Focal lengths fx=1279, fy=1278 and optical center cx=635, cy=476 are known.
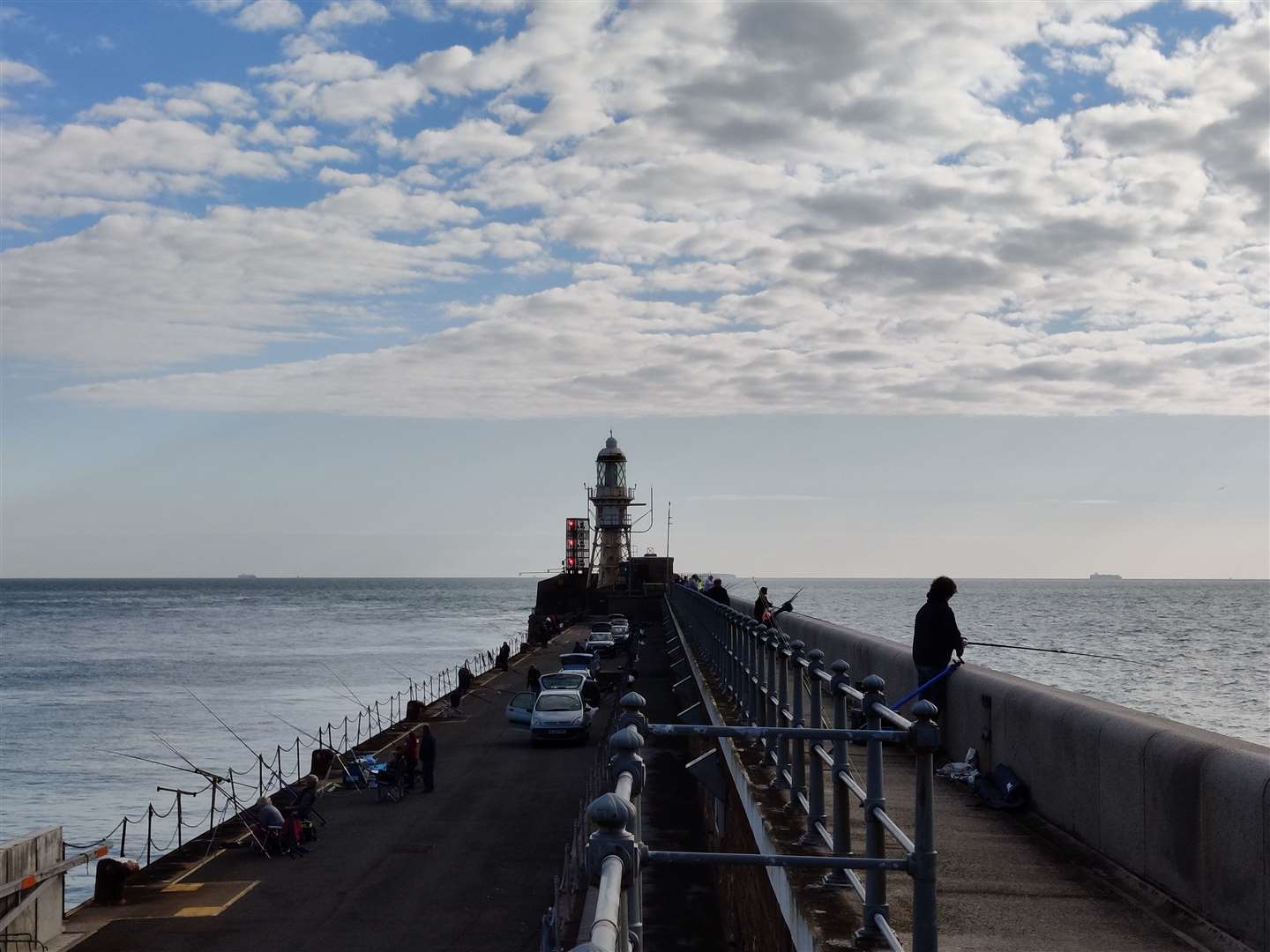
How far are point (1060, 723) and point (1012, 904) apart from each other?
2031 millimetres

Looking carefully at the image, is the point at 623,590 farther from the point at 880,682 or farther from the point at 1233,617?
the point at 880,682

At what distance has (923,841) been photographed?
17.8ft

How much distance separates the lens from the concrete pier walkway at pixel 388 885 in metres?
17.0

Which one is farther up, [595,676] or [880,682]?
[880,682]

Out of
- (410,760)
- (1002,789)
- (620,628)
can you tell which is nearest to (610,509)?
(620,628)

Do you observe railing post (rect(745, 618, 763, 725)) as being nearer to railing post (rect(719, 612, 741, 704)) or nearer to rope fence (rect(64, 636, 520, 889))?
railing post (rect(719, 612, 741, 704))

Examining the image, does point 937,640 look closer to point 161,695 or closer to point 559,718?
point 559,718

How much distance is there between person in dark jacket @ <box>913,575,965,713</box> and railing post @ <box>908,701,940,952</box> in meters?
6.08

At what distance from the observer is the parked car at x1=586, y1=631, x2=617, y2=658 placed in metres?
58.2

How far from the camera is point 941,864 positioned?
8016 millimetres

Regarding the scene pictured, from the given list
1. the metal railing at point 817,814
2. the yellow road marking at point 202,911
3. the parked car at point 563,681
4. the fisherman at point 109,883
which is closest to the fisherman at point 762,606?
the yellow road marking at point 202,911

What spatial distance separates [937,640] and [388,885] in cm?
1133

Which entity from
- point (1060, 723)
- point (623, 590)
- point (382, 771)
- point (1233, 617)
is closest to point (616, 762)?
point (1060, 723)

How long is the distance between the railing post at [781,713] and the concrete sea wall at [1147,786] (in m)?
1.59
